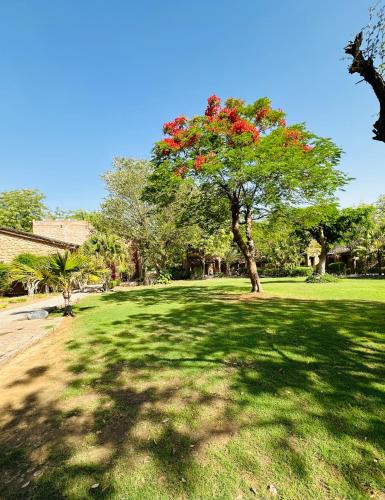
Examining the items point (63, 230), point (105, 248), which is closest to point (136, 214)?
point (105, 248)

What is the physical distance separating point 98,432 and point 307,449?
231 centimetres

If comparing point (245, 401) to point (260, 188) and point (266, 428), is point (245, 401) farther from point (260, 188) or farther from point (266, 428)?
point (260, 188)

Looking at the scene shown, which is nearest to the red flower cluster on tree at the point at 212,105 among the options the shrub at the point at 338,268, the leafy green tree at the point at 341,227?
the leafy green tree at the point at 341,227

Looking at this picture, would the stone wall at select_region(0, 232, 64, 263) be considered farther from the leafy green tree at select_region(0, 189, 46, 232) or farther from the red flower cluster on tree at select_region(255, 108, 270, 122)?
the leafy green tree at select_region(0, 189, 46, 232)

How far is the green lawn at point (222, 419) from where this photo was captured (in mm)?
2438

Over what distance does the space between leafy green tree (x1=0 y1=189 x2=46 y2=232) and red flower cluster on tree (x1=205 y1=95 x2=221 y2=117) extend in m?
52.1

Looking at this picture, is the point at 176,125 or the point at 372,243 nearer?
the point at 176,125

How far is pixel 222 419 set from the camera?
3.32 metres

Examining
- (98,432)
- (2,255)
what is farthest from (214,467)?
(2,255)

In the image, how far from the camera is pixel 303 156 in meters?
11.9

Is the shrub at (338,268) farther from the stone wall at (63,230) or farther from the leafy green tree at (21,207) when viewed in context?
the leafy green tree at (21,207)

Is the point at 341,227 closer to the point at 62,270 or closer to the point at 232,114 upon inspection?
the point at 232,114

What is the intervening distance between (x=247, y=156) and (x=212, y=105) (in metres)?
3.85

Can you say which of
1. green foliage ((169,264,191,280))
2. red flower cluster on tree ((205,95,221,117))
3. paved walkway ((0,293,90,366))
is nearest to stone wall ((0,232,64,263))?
paved walkway ((0,293,90,366))
